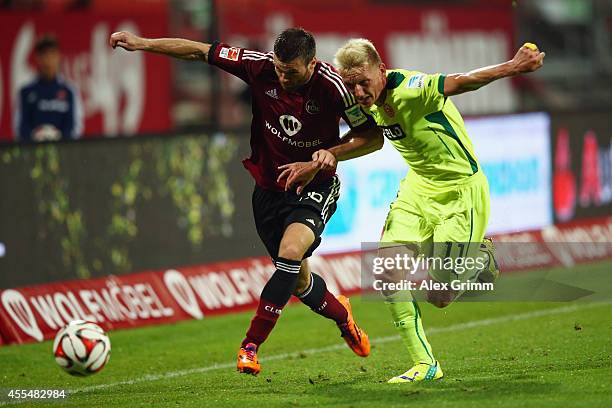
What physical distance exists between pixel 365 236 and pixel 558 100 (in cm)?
908

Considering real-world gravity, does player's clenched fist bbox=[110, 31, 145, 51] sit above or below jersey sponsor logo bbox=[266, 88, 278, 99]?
above

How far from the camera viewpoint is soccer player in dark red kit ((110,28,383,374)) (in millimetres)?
7781

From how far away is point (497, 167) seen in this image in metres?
14.0

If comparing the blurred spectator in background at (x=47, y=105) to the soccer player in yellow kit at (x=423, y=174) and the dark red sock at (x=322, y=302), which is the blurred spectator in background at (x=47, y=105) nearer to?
the dark red sock at (x=322, y=302)

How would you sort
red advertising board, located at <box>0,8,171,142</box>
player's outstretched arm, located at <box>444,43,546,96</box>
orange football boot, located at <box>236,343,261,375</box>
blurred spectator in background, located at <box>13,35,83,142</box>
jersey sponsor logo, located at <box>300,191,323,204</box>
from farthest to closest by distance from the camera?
red advertising board, located at <box>0,8,171,142</box> → blurred spectator in background, located at <box>13,35,83,142</box> → jersey sponsor logo, located at <box>300,191,323,204</box> → orange football boot, located at <box>236,343,261,375</box> → player's outstretched arm, located at <box>444,43,546,96</box>

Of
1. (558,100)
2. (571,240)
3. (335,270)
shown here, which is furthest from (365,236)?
(558,100)

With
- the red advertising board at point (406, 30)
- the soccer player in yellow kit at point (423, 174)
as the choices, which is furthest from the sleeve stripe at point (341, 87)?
the red advertising board at point (406, 30)

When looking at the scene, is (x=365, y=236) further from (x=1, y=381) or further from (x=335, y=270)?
(x=1, y=381)

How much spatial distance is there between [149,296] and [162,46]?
3866mm

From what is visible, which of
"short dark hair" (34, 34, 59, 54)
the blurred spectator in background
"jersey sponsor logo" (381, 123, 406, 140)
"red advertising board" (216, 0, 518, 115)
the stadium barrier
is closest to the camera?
"jersey sponsor logo" (381, 123, 406, 140)

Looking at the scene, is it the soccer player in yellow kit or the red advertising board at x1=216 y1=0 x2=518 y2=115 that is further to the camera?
the red advertising board at x1=216 y1=0 x2=518 y2=115

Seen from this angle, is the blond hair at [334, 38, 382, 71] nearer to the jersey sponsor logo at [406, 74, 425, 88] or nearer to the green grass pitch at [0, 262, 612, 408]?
the jersey sponsor logo at [406, 74, 425, 88]

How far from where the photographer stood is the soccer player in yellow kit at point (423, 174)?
7672mm

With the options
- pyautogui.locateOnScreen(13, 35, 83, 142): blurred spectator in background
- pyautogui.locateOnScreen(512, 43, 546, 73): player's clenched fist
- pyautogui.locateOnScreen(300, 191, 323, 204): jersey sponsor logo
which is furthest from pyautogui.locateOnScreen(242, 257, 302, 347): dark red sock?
pyautogui.locateOnScreen(13, 35, 83, 142): blurred spectator in background
